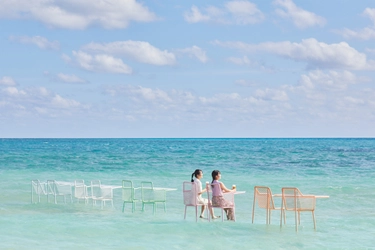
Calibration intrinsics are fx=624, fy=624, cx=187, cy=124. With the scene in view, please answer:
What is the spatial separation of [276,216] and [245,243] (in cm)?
400

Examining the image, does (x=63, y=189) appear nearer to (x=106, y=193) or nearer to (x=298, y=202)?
(x=106, y=193)

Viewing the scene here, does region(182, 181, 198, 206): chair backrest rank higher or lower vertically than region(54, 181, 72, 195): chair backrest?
higher

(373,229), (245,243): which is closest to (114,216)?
(245,243)

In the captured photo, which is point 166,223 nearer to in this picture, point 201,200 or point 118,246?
point 201,200

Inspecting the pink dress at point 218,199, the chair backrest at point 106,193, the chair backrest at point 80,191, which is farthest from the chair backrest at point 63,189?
the pink dress at point 218,199

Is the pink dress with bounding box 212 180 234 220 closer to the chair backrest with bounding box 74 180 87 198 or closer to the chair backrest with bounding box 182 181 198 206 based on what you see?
the chair backrest with bounding box 182 181 198 206

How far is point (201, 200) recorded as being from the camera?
42.6 ft

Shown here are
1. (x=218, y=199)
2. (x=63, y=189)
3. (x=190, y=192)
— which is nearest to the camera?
(x=218, y=199)

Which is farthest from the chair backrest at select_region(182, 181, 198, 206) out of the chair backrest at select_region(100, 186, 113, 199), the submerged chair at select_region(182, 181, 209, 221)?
the chair backrest at select_region(100, 186, 113, 199)

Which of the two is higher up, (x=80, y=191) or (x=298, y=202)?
(x=298, y=202)

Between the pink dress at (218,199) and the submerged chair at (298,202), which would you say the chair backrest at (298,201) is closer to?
the submerged chair at (298,202)

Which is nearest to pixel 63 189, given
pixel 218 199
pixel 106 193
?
pixel 106 193

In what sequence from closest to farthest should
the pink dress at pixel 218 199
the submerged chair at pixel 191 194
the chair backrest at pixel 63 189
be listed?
the pink dress at pixel 218 199
the submerged chair at pixel 191 194
the chair backrest at pixel 63 189

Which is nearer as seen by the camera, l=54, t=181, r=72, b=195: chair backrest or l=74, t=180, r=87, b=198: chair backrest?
l=74, t=180, r=87, b=198: chair backrest
